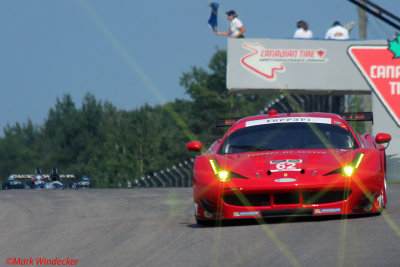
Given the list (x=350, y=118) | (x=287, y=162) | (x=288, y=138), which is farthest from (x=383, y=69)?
(x=287, y=162)

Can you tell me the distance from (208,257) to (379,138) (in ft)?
13.3

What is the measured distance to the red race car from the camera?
27.3 ft

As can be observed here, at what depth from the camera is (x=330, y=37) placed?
982 inches

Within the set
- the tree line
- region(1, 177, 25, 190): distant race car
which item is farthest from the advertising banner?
the tree line

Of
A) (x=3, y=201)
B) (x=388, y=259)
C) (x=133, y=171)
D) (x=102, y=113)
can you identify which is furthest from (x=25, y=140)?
(x=388, y=259)

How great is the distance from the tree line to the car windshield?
67.1 meters

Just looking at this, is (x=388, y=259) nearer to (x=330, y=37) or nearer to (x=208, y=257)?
(x=208, y=257)

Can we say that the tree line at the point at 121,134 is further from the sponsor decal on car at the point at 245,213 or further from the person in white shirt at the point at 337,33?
the sponsor decal on car at the point at 245,213

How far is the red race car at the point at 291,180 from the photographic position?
27.3 feet

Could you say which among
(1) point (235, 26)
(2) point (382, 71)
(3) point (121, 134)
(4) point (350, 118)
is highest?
(1) point (235, 26)

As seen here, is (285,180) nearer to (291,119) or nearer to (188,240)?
(188,240)

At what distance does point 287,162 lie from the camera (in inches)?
336

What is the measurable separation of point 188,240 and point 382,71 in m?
17.9

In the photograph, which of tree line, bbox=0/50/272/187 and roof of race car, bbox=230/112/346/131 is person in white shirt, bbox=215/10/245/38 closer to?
roof of race car, bbox=230/112/346/131
